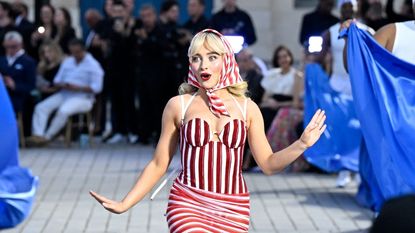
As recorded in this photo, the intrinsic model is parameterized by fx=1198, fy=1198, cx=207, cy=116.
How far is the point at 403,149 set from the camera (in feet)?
23.4

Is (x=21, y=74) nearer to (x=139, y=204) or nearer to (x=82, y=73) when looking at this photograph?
(x=82, y=73)

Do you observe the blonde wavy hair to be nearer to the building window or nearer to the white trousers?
the white trousers

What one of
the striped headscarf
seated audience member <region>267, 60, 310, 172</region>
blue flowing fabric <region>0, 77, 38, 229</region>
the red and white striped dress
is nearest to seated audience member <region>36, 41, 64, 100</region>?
seated audience member <region>267, 60, 310, 172</region>

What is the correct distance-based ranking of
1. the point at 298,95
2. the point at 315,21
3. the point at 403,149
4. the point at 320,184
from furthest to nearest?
the point at 315,21
the point at 298,95
the point at 320,184
the point at 403,149

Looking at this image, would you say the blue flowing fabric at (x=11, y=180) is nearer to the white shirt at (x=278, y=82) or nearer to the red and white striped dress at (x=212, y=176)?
the red and white striped dress at (x=212, y=176)

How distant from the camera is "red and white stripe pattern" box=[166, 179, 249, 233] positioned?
504 centimetres

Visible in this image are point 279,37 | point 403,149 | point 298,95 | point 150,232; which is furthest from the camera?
point 279,37

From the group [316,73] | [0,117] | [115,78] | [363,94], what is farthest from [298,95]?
[363,94]

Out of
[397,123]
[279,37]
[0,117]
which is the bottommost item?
[279,37]

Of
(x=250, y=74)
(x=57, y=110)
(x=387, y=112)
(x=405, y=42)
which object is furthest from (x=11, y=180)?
(x=57, y=110)

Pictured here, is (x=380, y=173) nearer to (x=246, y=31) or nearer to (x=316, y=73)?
(x=316, y=73)

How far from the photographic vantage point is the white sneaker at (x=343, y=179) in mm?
12094

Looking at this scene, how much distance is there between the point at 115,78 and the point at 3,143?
25.9 feet

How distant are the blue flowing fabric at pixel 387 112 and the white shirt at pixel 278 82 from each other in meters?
6.56
